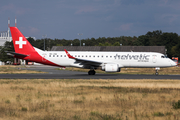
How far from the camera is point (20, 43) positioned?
36000 mm

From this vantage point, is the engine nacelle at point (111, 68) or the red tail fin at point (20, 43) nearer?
the engine nacelle at point (111, 68)

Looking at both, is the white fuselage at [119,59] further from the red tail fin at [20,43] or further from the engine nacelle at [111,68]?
the engine nacelle at [111,68]

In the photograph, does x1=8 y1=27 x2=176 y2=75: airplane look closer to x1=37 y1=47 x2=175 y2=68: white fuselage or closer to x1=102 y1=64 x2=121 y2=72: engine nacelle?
x1=37 y1=47 x2=175 y2=68: white fuselage

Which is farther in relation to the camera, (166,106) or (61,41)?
(61,41)

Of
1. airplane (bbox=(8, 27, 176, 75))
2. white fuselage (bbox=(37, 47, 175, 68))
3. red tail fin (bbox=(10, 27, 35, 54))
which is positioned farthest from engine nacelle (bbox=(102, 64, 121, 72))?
red tail fin (bbox=(10, 27, 35, 54))

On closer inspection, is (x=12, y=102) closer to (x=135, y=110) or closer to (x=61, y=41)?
(x=135, y=110)

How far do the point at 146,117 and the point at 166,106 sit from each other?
2753 millimetres

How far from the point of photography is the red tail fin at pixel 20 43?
35.8 metres

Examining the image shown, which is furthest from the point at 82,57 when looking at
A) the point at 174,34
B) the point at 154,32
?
the point at 154,32

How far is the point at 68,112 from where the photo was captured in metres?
10.5

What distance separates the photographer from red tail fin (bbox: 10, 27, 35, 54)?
3578cm

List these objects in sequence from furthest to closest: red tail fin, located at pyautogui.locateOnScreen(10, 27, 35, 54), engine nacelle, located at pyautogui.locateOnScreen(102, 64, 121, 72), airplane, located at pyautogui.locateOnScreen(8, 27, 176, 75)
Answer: red tail fin, located at pyautogui.locateOnScreen(10, 27, 35, 54) → airplane, located at pyautogui.locateOnScreen(8, 27, 176, 75) → engine nacelle, located at pyautogui.locateOnScreen(102, 64, 121, 72)

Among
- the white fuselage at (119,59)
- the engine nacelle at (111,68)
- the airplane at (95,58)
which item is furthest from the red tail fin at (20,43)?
the engine nacelle at (111,68)

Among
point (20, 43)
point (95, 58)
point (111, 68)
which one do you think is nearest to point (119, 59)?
point (111, 68)
